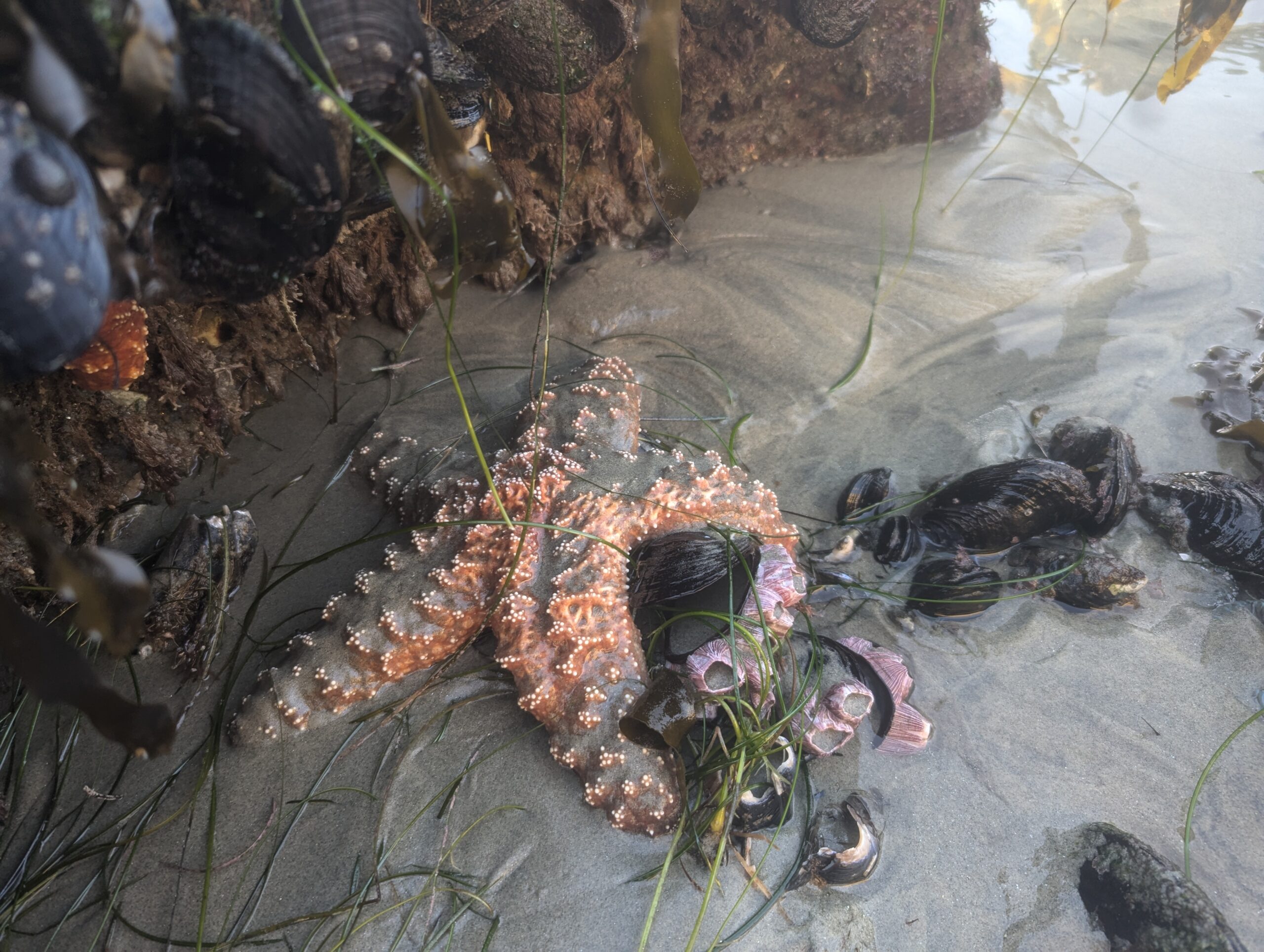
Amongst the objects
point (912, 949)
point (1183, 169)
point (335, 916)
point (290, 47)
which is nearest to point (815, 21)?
point (1183, 169)

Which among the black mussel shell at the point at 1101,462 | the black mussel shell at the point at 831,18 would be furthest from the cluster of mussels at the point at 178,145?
the black mussel shell at the point at 831,18

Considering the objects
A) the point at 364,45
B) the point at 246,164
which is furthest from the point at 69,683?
the point at 364,45

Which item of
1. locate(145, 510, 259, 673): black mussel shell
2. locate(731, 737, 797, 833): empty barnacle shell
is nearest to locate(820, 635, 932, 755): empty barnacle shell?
locate(731, 737, 797, 833): empty barnacle shell

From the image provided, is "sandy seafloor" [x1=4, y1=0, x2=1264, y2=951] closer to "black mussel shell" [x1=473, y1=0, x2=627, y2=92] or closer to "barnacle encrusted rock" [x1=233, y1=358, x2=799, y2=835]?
"barnacle encrusted rock" [x1=233, y1=358, x2=799, y2=835]

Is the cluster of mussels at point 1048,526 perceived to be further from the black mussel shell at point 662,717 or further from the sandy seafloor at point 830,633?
the black mussel shell at point 662,717

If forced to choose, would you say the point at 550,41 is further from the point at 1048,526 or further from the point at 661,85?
the point at 1048,526
